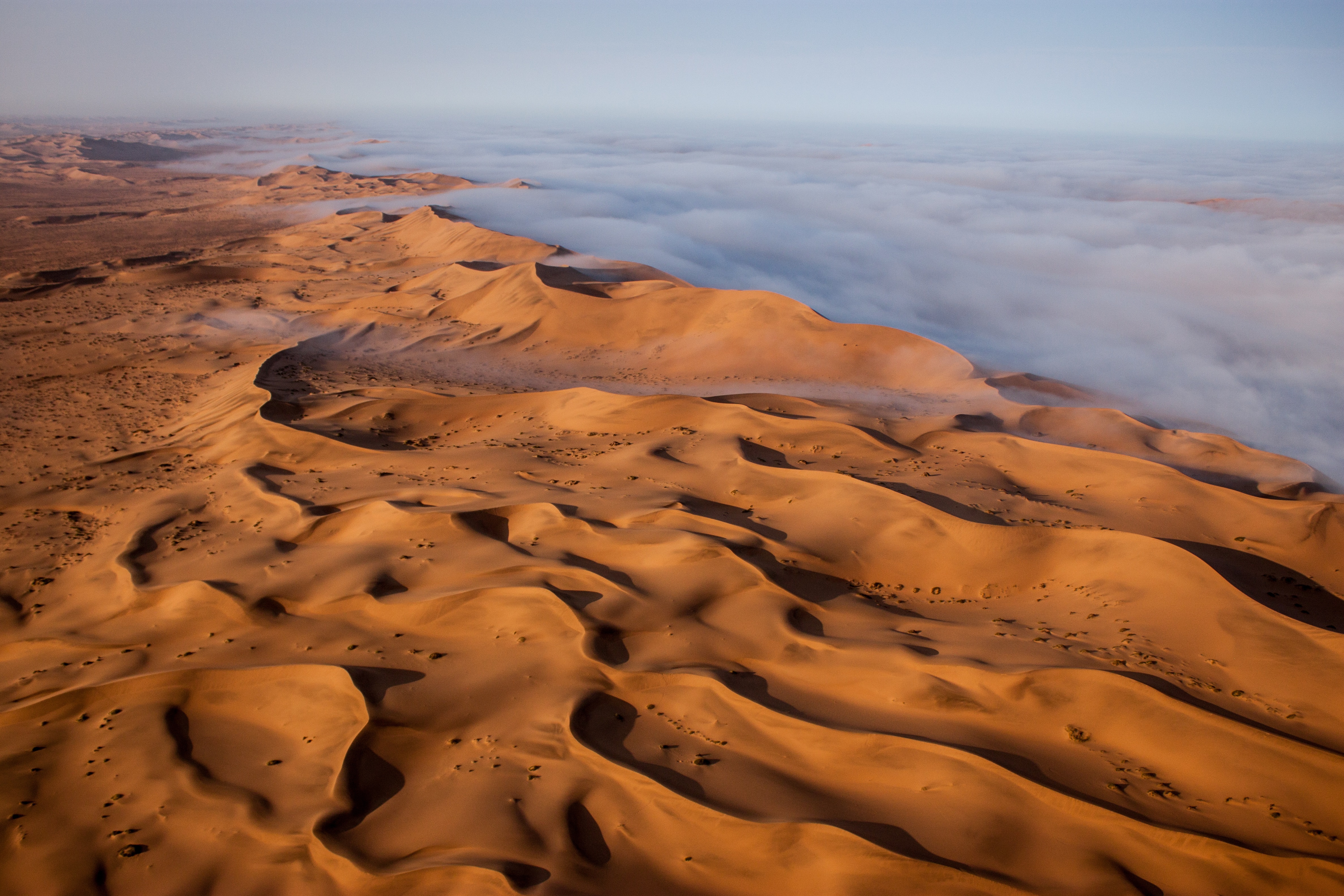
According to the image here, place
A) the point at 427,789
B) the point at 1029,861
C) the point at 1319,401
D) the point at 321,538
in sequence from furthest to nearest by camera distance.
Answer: the point at 1319,401 → the point at 321,538 → the point at 427,789 → the point at 1029,861

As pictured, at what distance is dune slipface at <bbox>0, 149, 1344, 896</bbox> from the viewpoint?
8.20 ft

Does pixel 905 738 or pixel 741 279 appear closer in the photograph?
pixel 905 738

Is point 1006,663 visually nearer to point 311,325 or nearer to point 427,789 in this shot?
point 427,789

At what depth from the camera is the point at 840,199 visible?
4256cm

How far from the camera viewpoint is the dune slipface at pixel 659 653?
8.20 ft

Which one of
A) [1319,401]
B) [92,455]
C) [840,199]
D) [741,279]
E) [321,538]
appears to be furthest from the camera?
[840,199]

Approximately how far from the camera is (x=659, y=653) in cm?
360

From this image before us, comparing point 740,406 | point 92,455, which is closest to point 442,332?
point 92,455

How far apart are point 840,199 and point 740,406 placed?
39.1 metres

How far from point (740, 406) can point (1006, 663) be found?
4362mm

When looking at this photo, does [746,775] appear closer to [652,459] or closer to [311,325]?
[652,459]

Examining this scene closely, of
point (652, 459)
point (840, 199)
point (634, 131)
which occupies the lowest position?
point (652, 459)

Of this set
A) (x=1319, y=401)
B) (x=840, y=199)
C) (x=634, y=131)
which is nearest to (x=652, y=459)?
(x=1319, y=401)

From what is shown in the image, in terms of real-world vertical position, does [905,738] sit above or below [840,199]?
below
